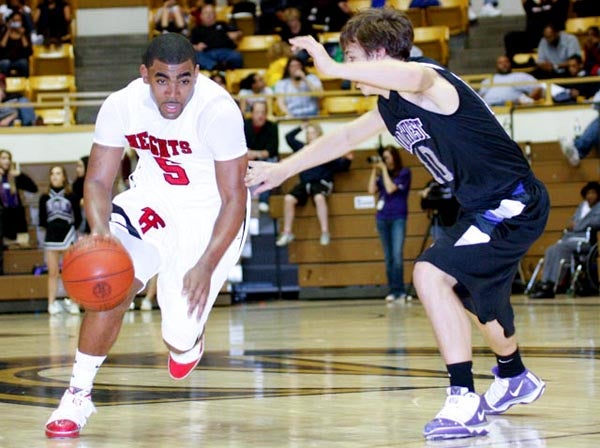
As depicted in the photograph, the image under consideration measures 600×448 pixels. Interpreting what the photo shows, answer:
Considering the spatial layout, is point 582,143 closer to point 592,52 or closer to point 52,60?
point 592,52

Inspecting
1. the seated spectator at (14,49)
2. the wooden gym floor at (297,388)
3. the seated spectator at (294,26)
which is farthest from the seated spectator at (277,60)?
the wooden gym floor at (297,388)

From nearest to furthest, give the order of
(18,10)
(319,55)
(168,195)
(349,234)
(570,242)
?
(319,55) < (168,195) < (570,242) < (349,234) < (18,10)

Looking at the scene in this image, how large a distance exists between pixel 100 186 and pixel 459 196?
5.07 ft

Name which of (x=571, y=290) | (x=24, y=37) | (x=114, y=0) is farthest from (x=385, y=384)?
(x=114, y=0)

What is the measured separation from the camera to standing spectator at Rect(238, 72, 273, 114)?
56.7 ft

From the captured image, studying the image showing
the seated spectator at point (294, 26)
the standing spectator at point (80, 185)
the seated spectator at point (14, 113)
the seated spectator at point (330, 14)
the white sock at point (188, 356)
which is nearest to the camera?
the white sock at point (188, 356)

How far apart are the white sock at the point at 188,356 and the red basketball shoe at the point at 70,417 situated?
868 mm

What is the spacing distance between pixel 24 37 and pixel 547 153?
28.5 ft

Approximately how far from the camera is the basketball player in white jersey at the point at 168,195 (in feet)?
16.9

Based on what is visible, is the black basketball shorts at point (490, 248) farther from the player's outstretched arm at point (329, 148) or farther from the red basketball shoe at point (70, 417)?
the red basketball shoe at point (70, 417)

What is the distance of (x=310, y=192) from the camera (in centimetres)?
1677

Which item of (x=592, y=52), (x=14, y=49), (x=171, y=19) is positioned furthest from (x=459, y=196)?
(x=14, y=49)

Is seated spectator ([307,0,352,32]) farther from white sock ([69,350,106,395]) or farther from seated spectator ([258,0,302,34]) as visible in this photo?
white sock ([69,350,106,395])

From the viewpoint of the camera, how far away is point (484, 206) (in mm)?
5113
